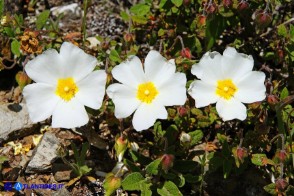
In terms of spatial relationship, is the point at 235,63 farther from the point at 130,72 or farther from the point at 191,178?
the point at 191,178

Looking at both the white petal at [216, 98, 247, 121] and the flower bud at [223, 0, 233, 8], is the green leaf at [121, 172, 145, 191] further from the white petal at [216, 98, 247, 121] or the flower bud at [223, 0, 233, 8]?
the flower bud at [223, 0, 233, 8]

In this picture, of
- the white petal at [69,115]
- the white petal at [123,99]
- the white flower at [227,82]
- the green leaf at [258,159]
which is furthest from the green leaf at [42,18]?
the green leaf at [258,159]

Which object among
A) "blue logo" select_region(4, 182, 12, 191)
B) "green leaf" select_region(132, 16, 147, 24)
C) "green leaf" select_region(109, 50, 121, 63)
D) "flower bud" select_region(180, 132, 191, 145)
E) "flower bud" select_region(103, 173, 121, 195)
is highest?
"green leaf" select_region(132, 16, 147, 24)


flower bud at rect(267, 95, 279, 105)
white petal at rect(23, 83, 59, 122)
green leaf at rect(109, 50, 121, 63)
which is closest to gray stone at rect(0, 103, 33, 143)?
white petal at rect(23, 83, 59, 122)

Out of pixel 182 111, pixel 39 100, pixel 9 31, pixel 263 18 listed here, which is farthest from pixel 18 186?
pixel 263 18

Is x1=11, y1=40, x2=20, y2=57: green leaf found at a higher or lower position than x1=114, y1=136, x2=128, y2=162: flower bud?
higher

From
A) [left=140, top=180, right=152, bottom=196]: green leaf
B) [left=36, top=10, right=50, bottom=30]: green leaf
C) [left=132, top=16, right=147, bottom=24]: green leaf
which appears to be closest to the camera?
[left=140, top=180, right=152, bottom=196]: green leaf
